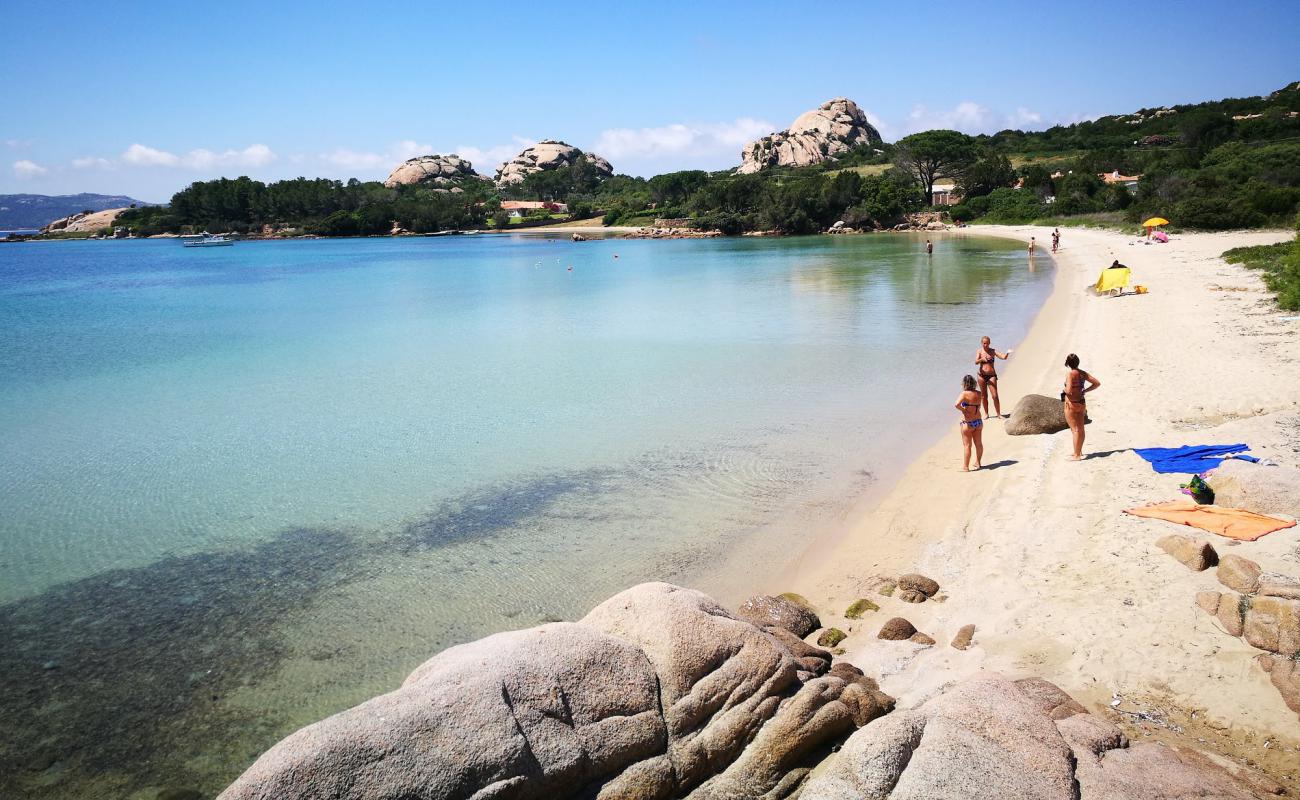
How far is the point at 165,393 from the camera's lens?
73.0ft

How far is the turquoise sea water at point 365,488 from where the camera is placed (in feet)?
27.3

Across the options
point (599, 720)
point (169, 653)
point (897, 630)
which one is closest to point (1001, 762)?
point (599, 720)

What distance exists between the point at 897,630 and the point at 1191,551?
3.13 m

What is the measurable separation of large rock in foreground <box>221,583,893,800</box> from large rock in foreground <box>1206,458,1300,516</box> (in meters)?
5.53

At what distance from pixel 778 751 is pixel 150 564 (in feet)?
32.3

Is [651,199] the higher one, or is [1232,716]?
[651,199]

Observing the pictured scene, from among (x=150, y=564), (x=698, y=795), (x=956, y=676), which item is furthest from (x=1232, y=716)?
(x=150, y=564)

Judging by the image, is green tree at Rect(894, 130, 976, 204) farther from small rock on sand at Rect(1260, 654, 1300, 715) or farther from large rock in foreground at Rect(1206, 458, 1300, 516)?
small rock on sand at Rect(1260, 654, 1300, 715)

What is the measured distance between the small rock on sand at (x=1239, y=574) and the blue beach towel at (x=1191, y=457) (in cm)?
333

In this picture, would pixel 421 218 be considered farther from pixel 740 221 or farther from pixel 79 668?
pixel 79 668

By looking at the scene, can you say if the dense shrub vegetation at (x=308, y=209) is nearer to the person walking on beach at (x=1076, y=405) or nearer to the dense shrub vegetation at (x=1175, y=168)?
the dense shrub vegetation at (x=1175, y=168)

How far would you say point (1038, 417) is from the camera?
1409 cm

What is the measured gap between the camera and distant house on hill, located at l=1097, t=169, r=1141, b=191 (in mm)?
78000

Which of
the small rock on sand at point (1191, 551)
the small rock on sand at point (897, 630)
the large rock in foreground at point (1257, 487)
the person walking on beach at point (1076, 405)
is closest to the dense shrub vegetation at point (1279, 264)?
the person walking on beach at point (1076, 405)
